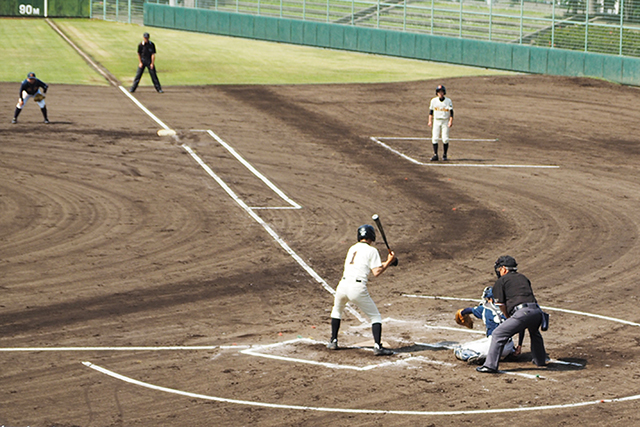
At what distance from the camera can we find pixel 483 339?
1443 cm

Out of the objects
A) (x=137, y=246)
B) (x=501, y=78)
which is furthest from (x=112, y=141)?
(x=501, y=78)

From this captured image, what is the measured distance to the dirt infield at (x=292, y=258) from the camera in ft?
41.0

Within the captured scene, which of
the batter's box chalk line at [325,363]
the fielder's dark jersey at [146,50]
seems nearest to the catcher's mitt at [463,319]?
the batter's box chalk line at [325,363]

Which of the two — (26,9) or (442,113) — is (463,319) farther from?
(26,9)

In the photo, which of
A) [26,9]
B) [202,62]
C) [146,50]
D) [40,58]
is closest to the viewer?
[146,50]

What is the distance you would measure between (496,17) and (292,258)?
34.6 metres

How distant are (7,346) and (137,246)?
6.47 meters

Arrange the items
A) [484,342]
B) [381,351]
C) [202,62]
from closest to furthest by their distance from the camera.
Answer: [484,342], [381,351], [202,62]

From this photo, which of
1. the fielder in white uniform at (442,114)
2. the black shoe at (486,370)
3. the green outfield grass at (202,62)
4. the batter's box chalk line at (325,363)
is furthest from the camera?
the green outfield grass at (202,62)

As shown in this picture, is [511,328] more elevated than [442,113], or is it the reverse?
[442,113]

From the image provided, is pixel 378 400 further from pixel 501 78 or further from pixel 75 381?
pixel 501 78

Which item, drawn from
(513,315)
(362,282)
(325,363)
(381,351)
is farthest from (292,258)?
(513,315)

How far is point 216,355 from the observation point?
14.2 meters

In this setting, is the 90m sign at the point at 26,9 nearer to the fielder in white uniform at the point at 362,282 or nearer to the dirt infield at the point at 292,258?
the dirt infield at the point at 292,258
